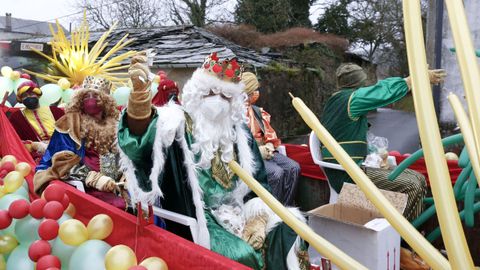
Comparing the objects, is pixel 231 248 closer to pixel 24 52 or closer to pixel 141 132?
pixel 141 132

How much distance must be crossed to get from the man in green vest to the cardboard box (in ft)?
0.65

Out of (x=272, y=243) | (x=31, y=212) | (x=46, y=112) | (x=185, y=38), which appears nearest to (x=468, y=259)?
(x=272, y=243)

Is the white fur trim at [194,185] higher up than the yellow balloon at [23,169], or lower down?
higher up

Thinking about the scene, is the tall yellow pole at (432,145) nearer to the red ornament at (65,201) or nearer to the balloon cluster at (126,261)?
the balloon cluster at (126,261)

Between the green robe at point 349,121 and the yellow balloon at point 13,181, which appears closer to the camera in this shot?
the yellow balloon at point 13,181

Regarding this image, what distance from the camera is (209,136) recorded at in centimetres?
236

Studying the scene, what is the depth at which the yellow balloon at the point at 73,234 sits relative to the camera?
2.01 meters

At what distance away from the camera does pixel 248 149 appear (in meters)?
2.58

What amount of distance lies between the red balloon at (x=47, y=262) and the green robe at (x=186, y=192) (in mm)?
539

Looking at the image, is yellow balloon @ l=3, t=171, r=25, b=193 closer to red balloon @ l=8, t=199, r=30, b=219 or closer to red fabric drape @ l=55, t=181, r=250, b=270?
red balloon @ l=8, t=199, r=30, b=219

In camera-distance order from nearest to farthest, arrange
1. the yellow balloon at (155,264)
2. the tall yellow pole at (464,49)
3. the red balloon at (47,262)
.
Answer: the tall yellow pole at (464,49)
the yellow balloon at (155,264)
the red balloon at (47,262)

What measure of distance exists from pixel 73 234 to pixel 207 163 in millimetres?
761

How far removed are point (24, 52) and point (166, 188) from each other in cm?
779

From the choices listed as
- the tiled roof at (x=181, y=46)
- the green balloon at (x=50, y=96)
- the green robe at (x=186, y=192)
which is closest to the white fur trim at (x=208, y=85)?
the green robe at (x=186, y=192)
